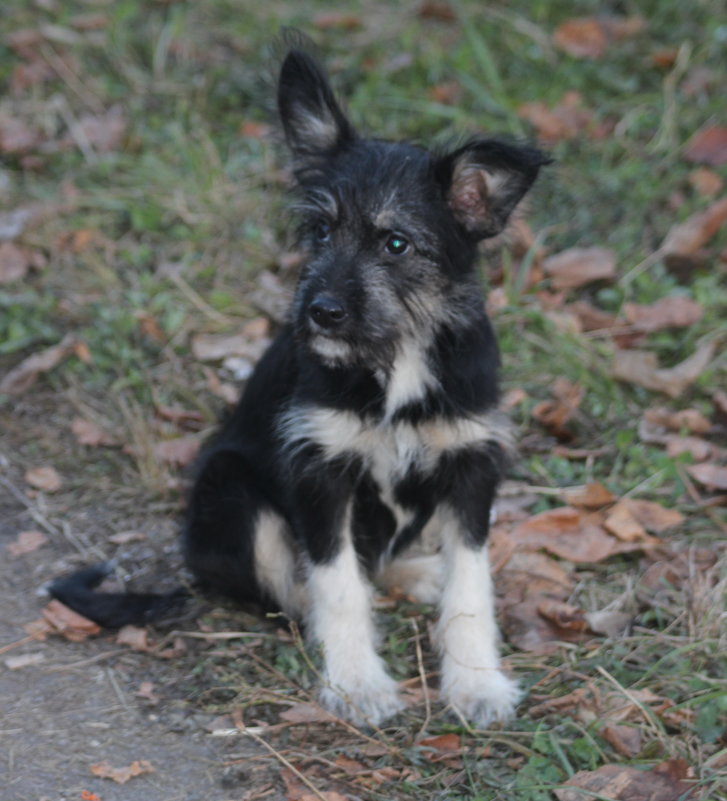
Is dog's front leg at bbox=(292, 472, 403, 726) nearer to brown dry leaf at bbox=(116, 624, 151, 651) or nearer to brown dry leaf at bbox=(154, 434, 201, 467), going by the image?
brown dry leaf at bbox=(116, 624, 151, 651)

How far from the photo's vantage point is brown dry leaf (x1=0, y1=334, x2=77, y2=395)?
5965 mm

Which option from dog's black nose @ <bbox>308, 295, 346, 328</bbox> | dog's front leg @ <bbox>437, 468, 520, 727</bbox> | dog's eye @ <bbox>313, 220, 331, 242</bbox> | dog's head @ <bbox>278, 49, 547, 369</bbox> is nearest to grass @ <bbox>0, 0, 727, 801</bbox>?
dog's front leg @ <bbox>437, 468, 520, 727</bbox>

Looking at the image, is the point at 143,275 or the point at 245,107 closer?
the point at 143,275

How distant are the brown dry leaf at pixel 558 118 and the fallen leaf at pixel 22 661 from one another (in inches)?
183

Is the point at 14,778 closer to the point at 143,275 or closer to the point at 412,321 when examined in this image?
the point at 412,321

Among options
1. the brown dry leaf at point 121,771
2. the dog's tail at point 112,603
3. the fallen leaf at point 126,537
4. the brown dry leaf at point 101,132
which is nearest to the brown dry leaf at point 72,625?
the dog's tail at point 112,603

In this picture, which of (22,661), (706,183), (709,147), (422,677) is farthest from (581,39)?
(22,661)

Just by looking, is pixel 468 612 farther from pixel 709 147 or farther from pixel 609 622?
pixel 709 147

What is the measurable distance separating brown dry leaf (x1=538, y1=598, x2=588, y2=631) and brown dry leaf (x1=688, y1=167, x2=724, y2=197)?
3.37 metres

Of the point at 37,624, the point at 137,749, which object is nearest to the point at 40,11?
the point at 37,624

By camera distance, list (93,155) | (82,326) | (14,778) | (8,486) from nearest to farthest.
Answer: (14,778)
(8,486)
(82,326)
(93,155)

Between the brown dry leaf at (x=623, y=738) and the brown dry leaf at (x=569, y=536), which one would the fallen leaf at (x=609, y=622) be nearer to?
the brown dry leaf at (x=569, y=536)

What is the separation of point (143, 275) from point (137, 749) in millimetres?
3471

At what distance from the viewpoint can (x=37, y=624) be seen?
4348mm
